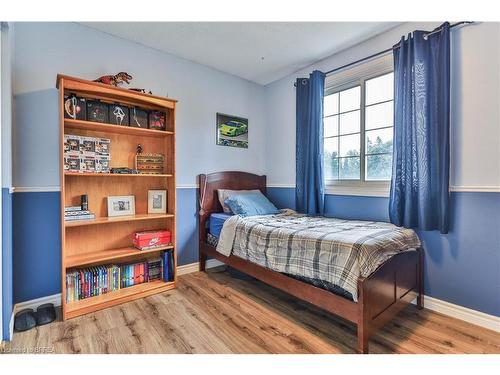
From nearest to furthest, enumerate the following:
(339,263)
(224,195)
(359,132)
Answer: (339,263)
(359,132)
(224,195)

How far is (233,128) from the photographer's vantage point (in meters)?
3.27

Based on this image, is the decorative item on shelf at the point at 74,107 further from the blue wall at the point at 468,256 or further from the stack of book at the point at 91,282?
Result: the blue wall at the point at 468,256

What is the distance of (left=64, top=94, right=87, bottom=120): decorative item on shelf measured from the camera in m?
2.00

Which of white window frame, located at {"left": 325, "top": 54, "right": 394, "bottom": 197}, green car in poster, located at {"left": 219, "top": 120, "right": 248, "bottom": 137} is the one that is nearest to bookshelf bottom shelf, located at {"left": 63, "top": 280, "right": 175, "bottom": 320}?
green car in poster, located at {"left": 219, "top": 120, "right": 248, "bottom": 137}

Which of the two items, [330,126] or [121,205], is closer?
[121,205]

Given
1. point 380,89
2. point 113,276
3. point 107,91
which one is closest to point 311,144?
point 380,89

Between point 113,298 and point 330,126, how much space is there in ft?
9.06

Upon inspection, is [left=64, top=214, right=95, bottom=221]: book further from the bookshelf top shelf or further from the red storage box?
the bookshelf top shelf

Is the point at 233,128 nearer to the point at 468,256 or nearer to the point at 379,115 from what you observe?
the point at 379,115

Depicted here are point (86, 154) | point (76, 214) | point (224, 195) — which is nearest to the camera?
point (76, 214)

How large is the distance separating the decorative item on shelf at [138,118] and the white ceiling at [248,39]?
0.73m

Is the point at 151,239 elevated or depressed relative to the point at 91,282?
elevated
